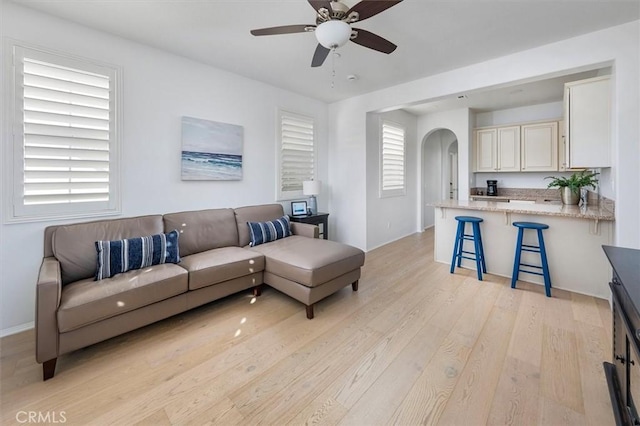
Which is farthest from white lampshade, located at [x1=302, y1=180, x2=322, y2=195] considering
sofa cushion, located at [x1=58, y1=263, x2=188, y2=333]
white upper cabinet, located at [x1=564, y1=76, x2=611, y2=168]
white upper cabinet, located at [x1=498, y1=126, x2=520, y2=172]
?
white upper cabinet, located at [x1=498, y1=126, x2=520, y2=172]

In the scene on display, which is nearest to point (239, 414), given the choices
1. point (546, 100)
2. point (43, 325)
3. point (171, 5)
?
point (43, 325)

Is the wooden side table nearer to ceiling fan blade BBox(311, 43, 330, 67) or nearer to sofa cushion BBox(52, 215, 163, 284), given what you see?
sofa cushion BBox(52, 215, 163, 284)

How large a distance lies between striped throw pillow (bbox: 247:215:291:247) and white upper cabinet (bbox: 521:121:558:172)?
493 centimetres

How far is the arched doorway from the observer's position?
7.02 m

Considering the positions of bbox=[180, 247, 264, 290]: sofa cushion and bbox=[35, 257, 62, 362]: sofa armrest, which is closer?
bbox=[35, 257, 62, 362]: sofa armrest

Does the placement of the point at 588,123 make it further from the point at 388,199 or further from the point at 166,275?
the point at 166,275

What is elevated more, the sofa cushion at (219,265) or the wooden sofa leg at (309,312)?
the sofa cushion at (219,265)

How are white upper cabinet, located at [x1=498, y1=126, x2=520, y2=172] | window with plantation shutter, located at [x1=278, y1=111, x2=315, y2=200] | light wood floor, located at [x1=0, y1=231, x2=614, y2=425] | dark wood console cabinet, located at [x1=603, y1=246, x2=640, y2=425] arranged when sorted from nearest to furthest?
dark wood console cabinet, located at [x1=603, y1=246, x2=640, y2=425] < light wood floor, located at [x1=0, y1=231, x2=614, y2=425] < window with plantation shutter, located at [x1=278, y1=111, x2=315, y2=200] < white upper cabinet, located at [x1=498, y1=126, x2=520, y2=172]

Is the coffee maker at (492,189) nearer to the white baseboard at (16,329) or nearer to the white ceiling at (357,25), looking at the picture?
the white ceiling at (357,25)

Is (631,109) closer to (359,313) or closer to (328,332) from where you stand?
(359,313)

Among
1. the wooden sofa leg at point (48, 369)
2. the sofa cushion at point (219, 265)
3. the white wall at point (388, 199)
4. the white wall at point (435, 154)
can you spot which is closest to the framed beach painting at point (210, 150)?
the sofa cushion at point (219, 265)

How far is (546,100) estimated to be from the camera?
5.32 metres

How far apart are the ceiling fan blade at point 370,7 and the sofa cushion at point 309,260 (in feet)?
6.61

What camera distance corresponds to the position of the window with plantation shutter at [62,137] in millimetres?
2363
